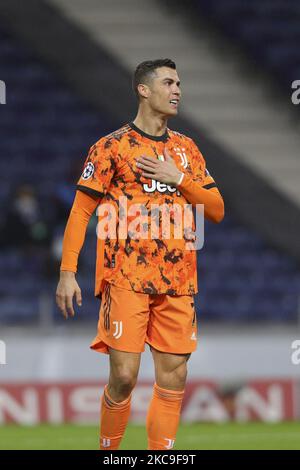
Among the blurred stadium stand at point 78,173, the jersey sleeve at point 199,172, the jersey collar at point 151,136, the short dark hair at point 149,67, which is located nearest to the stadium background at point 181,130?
the blurred stadium stand at point 78,173

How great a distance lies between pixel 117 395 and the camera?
637 cm

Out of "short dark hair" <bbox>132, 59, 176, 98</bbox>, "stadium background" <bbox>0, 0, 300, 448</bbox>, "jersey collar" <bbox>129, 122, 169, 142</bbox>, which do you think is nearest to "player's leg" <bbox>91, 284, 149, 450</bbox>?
"jersey collar" <bbox>129, 122, 169, 142</bbox>

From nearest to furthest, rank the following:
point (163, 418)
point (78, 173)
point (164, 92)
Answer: point (163, 418), point (164, 92), point (78, 173)

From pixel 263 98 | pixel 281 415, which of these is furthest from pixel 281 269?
pixel 281 415

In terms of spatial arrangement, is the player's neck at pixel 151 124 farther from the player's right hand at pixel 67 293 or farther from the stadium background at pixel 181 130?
the stadium background at pixel 181 130

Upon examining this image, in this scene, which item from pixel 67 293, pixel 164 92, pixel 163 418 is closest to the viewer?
pixel 67 293

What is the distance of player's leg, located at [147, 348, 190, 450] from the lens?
20.9ft

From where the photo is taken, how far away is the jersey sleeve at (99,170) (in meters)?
6.34

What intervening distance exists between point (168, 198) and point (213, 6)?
30.9ft

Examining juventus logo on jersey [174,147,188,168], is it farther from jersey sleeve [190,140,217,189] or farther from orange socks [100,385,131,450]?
orange socks [100,385,131,450]

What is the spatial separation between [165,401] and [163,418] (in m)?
0.08

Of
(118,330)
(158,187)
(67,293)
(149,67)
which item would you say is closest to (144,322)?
(118,330)

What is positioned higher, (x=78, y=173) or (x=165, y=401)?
(x=78, y=173)

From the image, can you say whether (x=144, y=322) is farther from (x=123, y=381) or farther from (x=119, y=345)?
(x=123, y=381)
